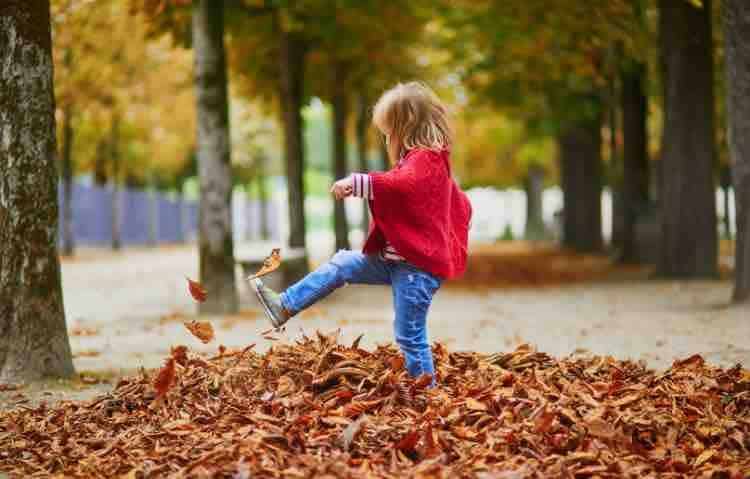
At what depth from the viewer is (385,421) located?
5711 mm

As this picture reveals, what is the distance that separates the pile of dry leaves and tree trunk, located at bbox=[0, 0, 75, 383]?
1.60 metres

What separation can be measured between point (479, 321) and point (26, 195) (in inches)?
261

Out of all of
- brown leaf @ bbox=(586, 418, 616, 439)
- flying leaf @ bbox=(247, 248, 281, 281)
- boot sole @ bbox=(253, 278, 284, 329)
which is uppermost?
flying leaf @ bbox=(247, 248, 281, 281)

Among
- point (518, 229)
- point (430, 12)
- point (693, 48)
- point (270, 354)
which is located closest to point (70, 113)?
point (430, 12)

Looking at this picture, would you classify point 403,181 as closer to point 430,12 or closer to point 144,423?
point 144,423

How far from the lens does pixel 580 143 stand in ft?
107

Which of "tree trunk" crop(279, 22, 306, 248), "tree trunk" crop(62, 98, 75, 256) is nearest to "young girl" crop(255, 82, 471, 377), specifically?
"tree trunk" crop(279, 22, 306, 248)

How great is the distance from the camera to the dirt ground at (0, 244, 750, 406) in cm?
1016

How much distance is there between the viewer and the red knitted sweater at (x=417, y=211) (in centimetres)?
605

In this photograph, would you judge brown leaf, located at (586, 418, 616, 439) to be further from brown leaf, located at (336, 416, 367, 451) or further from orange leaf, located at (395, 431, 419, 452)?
brown leaf, located at (336, 416, 367, 451)

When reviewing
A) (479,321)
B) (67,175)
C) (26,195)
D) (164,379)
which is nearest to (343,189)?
(164,379)

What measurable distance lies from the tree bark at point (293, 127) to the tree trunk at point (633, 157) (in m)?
7.32

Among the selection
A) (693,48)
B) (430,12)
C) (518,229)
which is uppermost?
(430,12)

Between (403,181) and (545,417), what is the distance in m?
1.45
